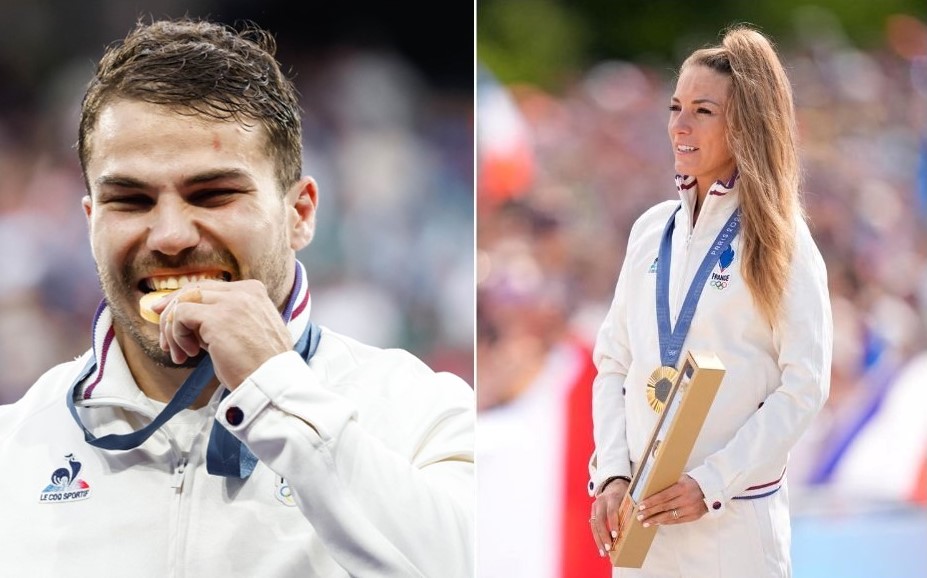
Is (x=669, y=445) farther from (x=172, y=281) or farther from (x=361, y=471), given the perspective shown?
(x=172, y=281)

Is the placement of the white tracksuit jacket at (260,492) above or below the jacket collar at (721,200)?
below

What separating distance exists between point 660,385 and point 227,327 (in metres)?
0.96

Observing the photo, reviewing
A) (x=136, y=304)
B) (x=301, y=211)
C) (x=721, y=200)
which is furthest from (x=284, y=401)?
(x=721, y=200)

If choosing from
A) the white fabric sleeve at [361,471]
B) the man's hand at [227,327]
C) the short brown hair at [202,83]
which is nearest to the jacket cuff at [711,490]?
the white fabric sleeve at [361,471]

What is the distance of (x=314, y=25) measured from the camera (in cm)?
295

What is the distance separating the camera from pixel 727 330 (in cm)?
253

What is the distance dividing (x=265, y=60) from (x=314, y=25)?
36 centimetres

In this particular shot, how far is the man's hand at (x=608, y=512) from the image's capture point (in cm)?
259

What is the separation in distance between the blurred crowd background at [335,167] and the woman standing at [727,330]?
0.55 meters

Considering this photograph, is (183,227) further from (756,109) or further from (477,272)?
(756,109)

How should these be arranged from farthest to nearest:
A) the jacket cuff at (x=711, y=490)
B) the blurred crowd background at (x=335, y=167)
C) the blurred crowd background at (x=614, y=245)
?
the blurred crowd background at (x=614, y=245)
the blurred crowd background at (x=335, y=167)
the jacket cuff at (x=711, y=490)

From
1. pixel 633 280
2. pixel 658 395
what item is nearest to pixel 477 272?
pixel 633 280

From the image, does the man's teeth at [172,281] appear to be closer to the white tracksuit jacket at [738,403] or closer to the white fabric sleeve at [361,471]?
the white fabric sleeve at [361,471]

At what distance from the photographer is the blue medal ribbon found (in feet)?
8.36
